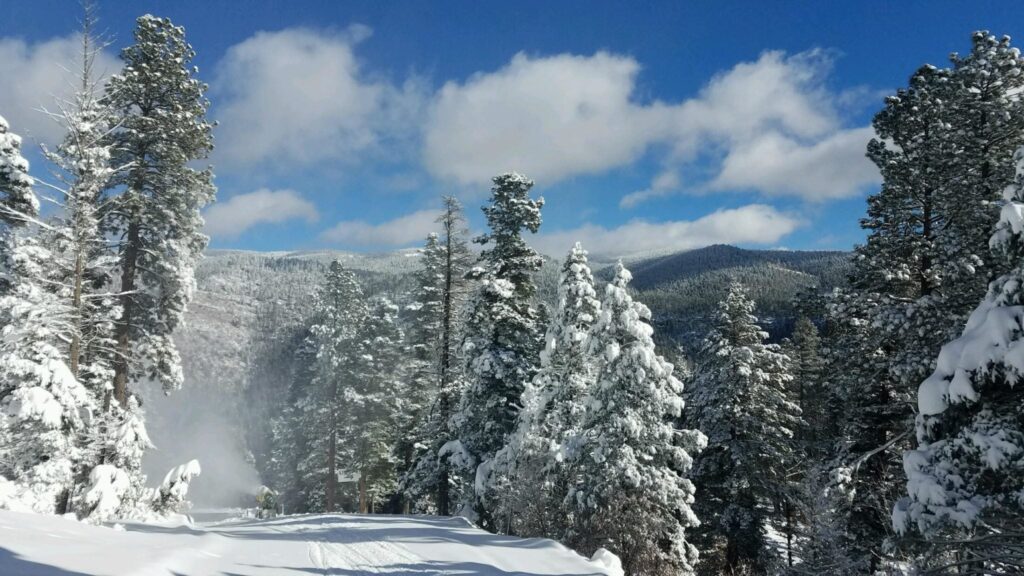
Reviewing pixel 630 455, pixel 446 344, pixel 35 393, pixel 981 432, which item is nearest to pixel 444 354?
pixel 446 344

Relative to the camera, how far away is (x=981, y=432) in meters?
6.41

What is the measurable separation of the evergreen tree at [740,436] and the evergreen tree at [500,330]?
8225 millimetres

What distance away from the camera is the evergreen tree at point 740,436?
77.2 ft

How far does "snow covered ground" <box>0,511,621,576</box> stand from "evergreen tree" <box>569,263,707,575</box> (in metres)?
3.03

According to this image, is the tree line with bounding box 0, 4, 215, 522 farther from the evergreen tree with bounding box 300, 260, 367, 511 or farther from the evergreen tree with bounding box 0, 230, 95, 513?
the evergreen tree with bounding box 300, 260, 367, 511

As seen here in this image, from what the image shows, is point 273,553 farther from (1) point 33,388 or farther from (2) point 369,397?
(2) point 369,397

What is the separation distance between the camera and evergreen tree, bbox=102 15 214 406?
16.5 metres

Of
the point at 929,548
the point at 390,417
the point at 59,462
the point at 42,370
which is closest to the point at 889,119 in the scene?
the point at 929,548

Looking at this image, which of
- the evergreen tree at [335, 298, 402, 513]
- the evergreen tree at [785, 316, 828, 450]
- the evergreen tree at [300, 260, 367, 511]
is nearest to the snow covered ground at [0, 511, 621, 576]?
the evergreen tree at [335, 298, 402, 513]

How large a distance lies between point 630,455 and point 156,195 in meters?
15.9

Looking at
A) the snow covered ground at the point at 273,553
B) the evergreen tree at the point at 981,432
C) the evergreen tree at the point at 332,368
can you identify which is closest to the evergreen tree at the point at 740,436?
the snow covered ground at the point at 273,553

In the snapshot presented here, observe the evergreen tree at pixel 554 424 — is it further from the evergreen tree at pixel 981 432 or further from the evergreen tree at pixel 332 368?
the evergreen tree at pixel 332 368

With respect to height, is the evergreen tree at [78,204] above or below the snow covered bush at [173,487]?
above

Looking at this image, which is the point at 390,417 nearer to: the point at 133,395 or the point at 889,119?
the point at 133,395
